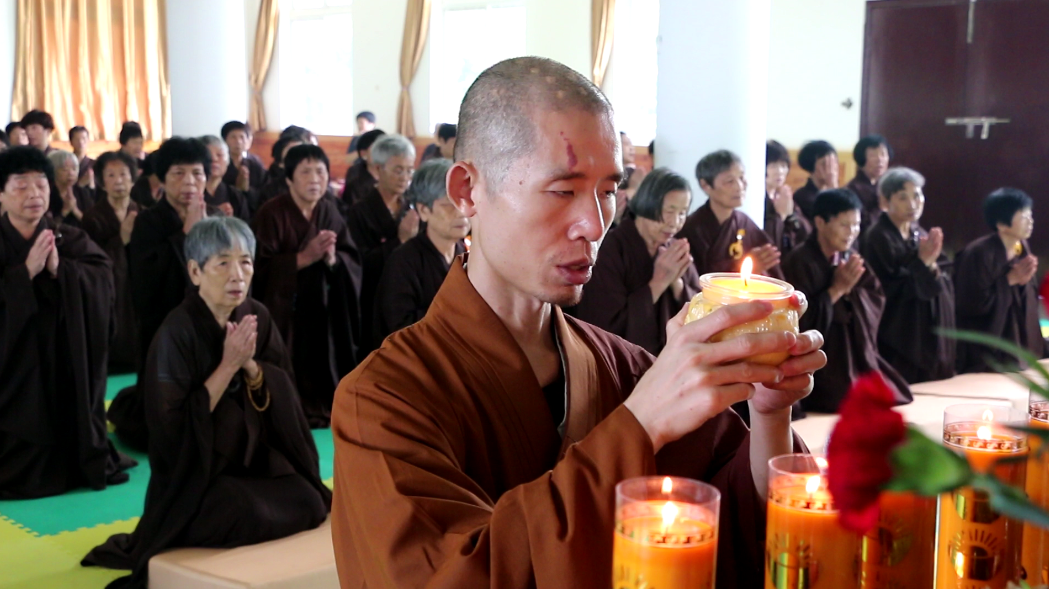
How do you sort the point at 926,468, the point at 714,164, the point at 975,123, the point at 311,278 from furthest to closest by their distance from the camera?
the point at 975,123
the point at 311,278
the point at 714,164
the point at 926,468

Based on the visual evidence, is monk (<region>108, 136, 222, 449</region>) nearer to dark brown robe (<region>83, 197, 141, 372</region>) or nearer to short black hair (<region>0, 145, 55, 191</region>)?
dark brown robe (<region>83, 197, 141, 372</region>)

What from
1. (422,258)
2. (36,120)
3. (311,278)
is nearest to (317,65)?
(36,120)

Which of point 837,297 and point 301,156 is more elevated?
point 301,156

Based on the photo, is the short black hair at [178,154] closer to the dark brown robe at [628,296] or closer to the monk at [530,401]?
the dark brown robe at [628,296]

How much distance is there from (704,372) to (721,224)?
4816mm

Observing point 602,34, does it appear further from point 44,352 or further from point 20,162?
point 44,352

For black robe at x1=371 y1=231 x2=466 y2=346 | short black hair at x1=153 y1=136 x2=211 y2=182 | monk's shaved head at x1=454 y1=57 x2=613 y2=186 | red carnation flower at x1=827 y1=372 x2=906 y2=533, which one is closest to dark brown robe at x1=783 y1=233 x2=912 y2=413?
black robe at x1=371 y1=231 x2=466 y2=346

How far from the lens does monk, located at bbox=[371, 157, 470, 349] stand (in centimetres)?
540

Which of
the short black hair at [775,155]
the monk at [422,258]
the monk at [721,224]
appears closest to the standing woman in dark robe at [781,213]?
the short black hair at [775,155]

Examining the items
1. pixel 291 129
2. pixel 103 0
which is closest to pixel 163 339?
pixel 291 129

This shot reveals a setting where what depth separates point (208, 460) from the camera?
151 inches

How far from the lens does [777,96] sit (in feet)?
34.4

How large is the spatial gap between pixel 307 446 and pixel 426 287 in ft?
4.98

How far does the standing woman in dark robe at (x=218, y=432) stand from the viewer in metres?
3.77
